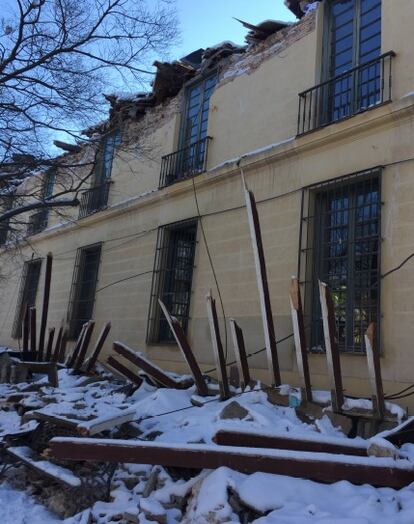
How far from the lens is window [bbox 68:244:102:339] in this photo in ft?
38.7

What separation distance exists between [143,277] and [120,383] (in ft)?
7.56

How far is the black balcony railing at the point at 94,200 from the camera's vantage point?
40.2 feet

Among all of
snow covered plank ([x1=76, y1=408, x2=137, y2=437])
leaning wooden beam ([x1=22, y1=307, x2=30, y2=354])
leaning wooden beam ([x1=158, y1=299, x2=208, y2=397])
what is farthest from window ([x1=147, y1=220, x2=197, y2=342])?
snow covered plank ([x1=76, y1=408, x2=137, y2=437])

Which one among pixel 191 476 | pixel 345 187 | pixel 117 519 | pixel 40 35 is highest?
pixel 40 35

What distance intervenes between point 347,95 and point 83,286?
25.0 feet

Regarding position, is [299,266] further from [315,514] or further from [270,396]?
[315,514]

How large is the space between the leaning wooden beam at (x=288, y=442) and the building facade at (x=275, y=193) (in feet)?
5.77

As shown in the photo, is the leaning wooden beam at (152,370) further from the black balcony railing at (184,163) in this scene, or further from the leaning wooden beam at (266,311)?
the black balcony railing at (184,163)

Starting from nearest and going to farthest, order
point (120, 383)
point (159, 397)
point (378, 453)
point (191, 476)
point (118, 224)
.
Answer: point (378, 453) < point (191, 476) < point (159, 397) < point (120, 383) < point (118, 224)

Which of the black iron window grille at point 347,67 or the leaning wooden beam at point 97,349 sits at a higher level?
the black iron window grille at point 347,67

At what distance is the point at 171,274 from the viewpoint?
9656 mm

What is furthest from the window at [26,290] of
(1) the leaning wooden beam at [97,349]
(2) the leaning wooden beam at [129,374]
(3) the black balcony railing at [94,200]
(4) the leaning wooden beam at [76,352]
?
(2) the leaning wooden beam at [129,374]

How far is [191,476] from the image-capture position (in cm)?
439

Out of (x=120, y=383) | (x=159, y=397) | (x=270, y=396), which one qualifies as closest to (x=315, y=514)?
(x=270, y=396)
